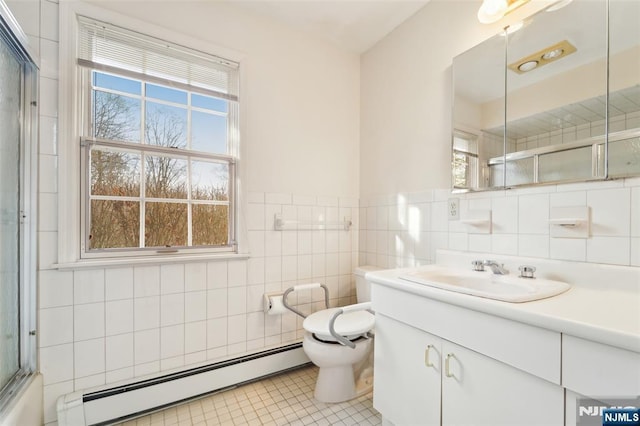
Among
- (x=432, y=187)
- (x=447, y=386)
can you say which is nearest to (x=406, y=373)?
(x=447, y=386)

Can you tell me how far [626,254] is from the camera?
41.3 inches

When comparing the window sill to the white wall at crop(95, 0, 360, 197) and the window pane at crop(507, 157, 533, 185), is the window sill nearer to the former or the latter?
the white wall at crop(95, 0, 360, 197)

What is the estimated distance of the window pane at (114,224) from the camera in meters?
1.52

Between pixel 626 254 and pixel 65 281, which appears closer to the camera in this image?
pixel 626 254

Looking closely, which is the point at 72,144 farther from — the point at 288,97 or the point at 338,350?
the point at 338,350

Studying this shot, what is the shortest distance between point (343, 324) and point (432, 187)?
101cm

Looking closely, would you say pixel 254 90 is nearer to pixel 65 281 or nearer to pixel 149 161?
pixel 149 161

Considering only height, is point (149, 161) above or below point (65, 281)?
above

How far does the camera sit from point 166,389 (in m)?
1.60

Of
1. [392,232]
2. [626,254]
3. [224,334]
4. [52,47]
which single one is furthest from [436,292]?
[52,47]

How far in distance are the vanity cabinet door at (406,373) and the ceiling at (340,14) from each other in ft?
6.43

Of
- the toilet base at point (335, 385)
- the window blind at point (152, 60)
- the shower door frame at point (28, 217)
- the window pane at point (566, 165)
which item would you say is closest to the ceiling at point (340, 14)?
the window blind at point (152, 60)

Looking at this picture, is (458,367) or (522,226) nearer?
(458,367)

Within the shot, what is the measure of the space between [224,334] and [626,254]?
201cm
